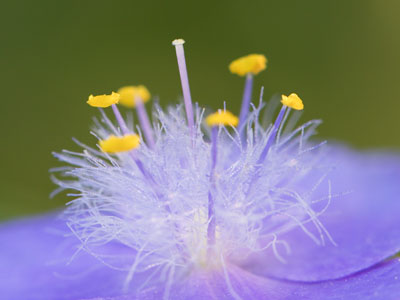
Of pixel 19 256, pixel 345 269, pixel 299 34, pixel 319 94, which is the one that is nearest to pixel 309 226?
pixel 345 269

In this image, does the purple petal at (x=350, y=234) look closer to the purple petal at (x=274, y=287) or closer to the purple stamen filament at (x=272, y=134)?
the purple petal at (x=274, y=287)

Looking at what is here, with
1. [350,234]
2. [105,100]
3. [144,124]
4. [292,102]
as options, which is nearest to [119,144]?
[105,100]

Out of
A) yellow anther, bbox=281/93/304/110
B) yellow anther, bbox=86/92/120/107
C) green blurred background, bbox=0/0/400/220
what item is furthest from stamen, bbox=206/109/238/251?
green blurred background, bbox=0/0/400/220

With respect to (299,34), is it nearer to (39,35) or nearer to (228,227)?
(39,35)

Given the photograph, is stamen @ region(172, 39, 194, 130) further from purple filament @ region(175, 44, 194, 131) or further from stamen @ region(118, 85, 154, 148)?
stamen @ region(118, 85, 154, 148)

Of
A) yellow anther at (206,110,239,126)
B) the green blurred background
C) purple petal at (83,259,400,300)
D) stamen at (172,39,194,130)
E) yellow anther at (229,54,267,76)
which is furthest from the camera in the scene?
the green blurred background

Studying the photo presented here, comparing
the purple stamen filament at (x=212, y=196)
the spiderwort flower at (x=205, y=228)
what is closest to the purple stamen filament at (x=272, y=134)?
the spiderwort flower at (x=205, y=228)
